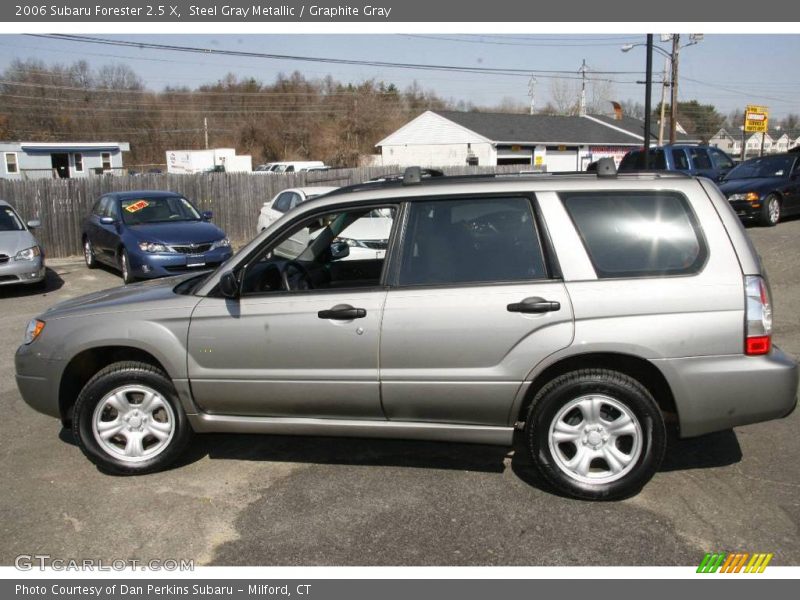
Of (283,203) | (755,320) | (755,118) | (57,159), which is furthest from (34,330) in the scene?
(57,159)

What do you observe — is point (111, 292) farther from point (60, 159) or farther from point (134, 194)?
point (60, 159)

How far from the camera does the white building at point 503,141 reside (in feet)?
143

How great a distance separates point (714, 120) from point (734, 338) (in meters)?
98.6

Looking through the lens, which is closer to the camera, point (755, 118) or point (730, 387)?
point (730, 387)

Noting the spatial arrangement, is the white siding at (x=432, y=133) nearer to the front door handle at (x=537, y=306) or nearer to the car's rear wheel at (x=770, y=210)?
the car's rear wheel at (x=770, y=210)

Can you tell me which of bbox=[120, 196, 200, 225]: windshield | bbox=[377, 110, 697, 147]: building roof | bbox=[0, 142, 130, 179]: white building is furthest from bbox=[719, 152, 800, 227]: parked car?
bbox=[0, 142, 130, 179]: white building

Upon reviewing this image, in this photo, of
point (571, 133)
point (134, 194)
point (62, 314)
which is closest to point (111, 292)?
point (62, 314)

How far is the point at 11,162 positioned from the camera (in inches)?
1865

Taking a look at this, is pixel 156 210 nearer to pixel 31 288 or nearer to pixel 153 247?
pixel 153 247

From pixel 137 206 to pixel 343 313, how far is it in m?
10.4

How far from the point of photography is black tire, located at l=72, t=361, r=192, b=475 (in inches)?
180

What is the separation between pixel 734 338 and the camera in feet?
13.0

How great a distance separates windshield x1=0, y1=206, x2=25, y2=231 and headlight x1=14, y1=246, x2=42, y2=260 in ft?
2.34

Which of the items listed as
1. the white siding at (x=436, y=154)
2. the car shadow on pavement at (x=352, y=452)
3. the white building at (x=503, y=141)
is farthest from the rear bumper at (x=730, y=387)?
the white siding at (x=436, y=154)
